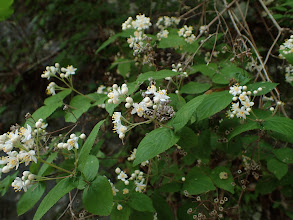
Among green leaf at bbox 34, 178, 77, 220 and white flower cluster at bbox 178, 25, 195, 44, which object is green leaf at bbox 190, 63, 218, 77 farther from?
green leaf at bbox 34, 178, 77, 220

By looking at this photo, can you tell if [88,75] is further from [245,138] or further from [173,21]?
[245,138]

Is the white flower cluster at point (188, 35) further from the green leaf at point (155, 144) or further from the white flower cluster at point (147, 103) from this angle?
the green leaf at point (155, 144)

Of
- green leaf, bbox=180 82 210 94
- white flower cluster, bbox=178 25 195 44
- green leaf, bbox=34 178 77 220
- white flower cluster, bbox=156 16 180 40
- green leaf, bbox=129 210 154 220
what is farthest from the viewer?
white flower cluster, bbox=156 16 180 40

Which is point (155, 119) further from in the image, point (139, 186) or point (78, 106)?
point (78, 106)

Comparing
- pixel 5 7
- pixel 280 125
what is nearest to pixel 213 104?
pixel 280 125

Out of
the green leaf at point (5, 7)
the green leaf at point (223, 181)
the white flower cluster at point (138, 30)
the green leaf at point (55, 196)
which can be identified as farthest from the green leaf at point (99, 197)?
the green leaf at point (5, 7)

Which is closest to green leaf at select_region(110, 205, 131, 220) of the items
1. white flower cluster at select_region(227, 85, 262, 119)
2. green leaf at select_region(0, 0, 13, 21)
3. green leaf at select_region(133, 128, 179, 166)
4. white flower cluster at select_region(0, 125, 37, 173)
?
green leaf at select_region(133, 128, 179, 166)
